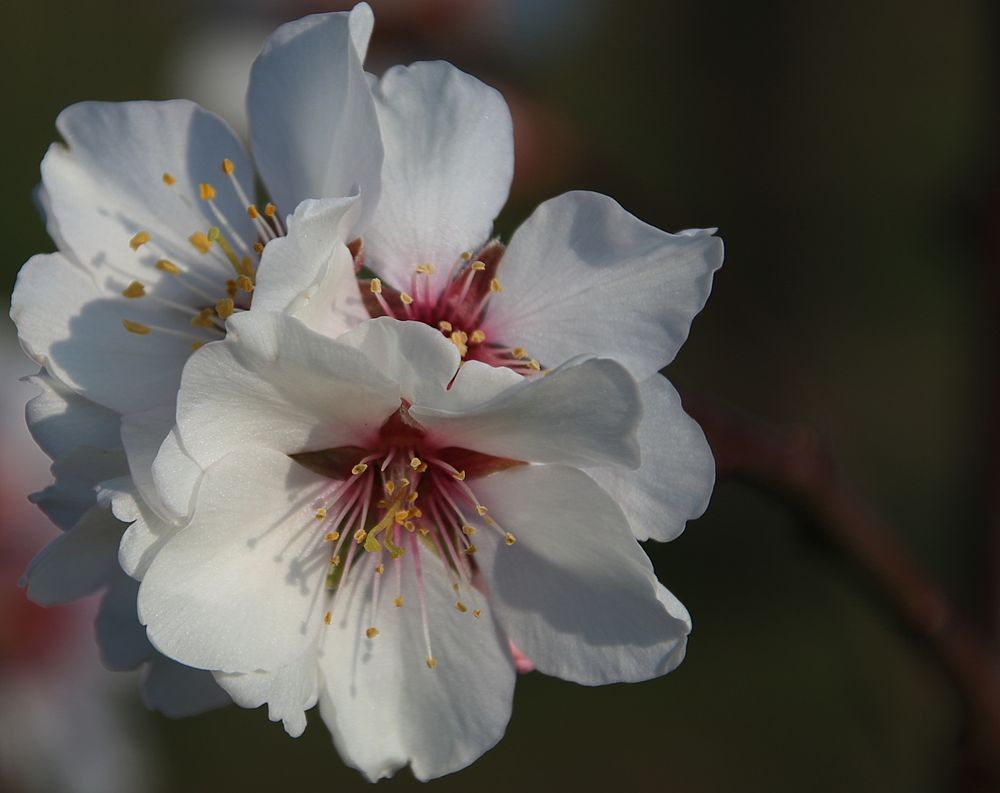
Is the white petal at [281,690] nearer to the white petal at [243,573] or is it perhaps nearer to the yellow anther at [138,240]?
the white petal at [243,573]

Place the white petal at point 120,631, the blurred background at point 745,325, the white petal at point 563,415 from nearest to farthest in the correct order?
the white petal at point 563,415 < the white petal at point 120,631 < the blurred background at point 745,325

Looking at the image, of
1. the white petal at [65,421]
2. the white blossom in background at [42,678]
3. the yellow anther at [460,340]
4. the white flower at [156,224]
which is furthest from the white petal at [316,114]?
the white blossom in background at [42,678]

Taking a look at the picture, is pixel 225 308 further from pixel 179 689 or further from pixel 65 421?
pixel 179 689

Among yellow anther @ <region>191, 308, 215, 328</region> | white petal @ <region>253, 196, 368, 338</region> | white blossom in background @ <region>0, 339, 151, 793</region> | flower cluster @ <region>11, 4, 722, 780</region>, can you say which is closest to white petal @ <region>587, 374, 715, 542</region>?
flower cluster @ <region>11, 4, 722, 780</region>

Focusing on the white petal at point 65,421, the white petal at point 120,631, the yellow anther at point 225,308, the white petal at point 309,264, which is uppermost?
the white petal at point 309,264

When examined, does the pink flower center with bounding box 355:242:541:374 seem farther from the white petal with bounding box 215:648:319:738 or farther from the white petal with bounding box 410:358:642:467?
the white petal with bounding box 215:648:319:738

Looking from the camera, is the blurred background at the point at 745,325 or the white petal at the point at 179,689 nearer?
the white petal at the point at 179,689

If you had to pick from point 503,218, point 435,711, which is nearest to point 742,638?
point 503,218
